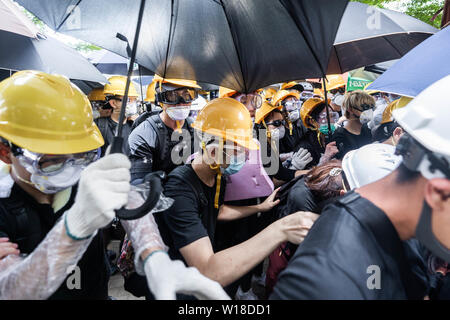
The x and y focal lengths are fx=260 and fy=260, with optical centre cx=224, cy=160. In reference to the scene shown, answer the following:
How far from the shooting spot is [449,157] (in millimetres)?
897

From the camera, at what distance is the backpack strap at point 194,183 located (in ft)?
6.28

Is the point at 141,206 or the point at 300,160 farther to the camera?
the point at 300,160

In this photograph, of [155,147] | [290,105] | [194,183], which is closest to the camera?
[194,183]

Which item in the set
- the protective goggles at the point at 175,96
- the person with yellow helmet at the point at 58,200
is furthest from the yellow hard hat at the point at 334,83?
the person with yellow helmet at the point at 58,200

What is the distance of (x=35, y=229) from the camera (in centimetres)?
134

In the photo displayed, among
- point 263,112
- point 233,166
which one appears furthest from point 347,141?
point 233,166

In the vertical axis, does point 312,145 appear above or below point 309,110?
below

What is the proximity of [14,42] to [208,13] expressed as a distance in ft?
7.20

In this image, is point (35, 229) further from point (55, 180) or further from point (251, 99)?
point (251, 99)

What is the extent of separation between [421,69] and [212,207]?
1988 millimetres

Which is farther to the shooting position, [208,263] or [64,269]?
[208,263]

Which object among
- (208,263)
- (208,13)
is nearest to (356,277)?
(208,263)

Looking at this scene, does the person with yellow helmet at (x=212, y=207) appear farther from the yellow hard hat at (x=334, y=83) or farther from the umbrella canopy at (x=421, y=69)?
the yellow hard hat at (x=334, y=83)

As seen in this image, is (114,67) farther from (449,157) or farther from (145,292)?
(449,157)
